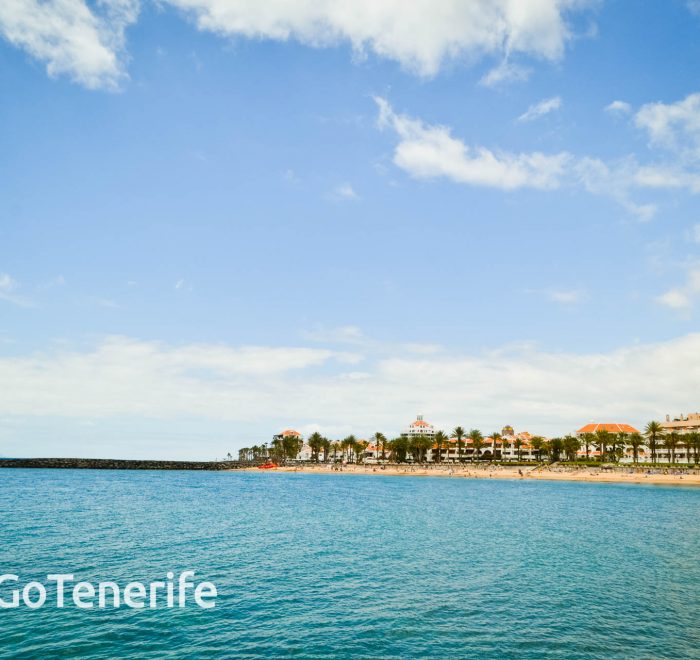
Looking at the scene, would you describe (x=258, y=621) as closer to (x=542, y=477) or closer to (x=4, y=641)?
(x=4, y=641)

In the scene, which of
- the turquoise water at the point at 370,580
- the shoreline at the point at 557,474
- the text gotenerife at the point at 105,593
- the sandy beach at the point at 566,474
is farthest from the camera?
the sandy beach at the point at 566,474

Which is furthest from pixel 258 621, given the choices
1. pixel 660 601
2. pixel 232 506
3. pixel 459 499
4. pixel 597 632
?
pixel 459 499

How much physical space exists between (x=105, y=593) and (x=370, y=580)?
1575 cm

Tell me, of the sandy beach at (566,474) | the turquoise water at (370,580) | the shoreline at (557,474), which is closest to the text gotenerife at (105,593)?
the turquoise water at (370,580)

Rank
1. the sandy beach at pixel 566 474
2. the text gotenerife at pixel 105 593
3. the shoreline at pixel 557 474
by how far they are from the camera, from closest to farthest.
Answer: the text gotenerife at pixel 105 593
the shoreline at pixel 557 474
the sandy beach at pixel 566 474

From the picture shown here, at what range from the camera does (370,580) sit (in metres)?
33.2

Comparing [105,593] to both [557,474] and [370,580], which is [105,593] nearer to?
[370,580]

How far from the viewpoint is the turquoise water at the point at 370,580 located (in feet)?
75.6

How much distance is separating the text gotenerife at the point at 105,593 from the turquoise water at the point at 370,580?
Result: 85 centimetres

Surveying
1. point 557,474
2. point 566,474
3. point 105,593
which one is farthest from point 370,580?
point 557,474

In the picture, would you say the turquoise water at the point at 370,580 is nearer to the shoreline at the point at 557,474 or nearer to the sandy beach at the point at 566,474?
the shoreline at the point at 557,474

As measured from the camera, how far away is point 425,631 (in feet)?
80.6

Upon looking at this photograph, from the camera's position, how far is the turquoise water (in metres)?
23.0

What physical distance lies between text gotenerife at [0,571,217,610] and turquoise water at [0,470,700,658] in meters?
0.85
